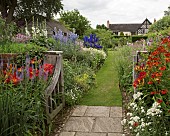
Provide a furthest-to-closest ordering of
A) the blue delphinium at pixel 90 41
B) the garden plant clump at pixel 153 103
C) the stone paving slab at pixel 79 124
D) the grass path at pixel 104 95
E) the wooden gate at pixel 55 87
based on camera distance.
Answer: the blue delphinium at pixel 90 41
the grass path at pixel 104 95
the wooden gate at pixel 55 87
the stone paving slab at pixel 79 124
the garden plant clump at pixel 153 103

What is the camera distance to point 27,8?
22266mm

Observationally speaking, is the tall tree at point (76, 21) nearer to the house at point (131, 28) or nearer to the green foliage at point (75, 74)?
the green foliage at point (75, 74)

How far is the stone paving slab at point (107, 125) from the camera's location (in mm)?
3508

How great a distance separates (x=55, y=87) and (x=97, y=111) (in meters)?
0.87

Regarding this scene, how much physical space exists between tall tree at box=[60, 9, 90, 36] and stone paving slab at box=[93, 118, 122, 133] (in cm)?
2633

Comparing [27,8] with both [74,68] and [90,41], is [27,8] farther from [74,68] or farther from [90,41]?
[74,68]

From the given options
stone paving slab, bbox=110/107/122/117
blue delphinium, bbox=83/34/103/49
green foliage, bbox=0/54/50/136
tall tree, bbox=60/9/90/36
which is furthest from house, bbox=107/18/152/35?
green foliage, bbox=0/54/50/136

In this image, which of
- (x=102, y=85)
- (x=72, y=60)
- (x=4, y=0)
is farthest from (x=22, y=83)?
(x=4, y=0)

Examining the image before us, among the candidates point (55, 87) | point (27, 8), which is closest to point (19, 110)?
point (55, 87)

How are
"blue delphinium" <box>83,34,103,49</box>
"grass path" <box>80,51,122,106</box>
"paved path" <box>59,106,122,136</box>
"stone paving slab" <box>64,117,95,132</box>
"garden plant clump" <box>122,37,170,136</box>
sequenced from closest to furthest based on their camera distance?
"garden plant clump" <box>122,37,170,136</box>
"paved path" <box>59,106,122,136</box>
"stone paving slab" <box>64,117,95,132</box>
"grass path" <box>80,51,122,106</box>
"blue delphinium" <box>83,34,103,49</box>

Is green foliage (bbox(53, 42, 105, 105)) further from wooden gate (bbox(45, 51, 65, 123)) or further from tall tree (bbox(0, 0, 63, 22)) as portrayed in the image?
tall tree (bbox(0, 0, 63, 22))

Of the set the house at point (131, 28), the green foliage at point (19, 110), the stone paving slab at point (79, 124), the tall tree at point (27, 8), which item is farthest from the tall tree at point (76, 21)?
the house at point (131, 28)

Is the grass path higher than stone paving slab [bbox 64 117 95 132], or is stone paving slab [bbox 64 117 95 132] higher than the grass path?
the grass path

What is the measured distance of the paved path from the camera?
343 centimetres
